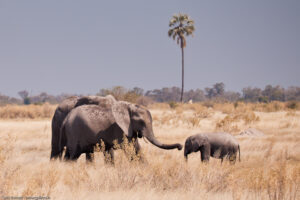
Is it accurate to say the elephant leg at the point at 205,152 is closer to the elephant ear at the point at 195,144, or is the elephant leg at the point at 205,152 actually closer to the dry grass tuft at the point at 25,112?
the elephant ear at the point at 195,144

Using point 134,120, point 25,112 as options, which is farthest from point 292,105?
point 134,120

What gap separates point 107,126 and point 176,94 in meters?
111

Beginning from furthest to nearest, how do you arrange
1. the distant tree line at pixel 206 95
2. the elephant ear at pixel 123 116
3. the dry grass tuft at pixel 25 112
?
the distant tree line at pixel 206 95 < the dry grass tuft at pixel 25 112 < the elephant ear at pixel 123 116

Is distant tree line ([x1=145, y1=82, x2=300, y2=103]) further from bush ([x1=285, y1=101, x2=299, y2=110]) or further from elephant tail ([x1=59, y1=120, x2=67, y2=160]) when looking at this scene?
elephant tail ([x1=59, y1=120, x2=67, y2=160])

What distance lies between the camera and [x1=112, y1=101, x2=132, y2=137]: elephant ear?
762cm

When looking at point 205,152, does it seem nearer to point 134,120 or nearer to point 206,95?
point 134,120

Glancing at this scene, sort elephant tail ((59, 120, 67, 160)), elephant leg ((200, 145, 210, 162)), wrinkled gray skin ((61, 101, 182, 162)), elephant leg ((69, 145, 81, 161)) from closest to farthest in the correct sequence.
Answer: wrinkled gray skin ((61, 101, 182, 162))
elephant leg ((69, 145, 81, 161))
elephant tail ((59, 120, 67, 160))
elephant leg ((200, 145, 210, 162))

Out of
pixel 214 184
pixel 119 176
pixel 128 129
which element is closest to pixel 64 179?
pixel 119 176

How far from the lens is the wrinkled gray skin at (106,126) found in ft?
25.5

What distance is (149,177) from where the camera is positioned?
6.26 meters

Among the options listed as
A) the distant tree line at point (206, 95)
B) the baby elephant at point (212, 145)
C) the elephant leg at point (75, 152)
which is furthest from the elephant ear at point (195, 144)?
the distant tree line at point (206, 95)

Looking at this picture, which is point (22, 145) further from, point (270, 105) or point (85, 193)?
point (270, 105)

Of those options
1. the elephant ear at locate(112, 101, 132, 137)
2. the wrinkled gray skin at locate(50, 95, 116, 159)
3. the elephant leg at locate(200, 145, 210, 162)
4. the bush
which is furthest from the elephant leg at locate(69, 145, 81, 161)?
the bush

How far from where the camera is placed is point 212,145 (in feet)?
30.6
